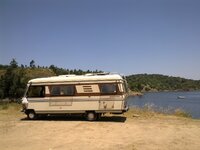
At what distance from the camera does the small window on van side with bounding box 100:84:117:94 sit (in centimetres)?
1921

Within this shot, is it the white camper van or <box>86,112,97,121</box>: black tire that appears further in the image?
<box>86,112,97,121</box>: black tire

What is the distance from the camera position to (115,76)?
1925 cm

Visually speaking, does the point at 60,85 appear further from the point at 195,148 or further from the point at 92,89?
the point at 195,148

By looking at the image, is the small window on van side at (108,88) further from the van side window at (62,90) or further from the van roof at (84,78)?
the van side window at (62,90)

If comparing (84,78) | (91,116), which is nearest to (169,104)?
(91,116)

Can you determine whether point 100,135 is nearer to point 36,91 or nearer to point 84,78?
point 84,78

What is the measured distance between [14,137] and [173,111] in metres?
14.1

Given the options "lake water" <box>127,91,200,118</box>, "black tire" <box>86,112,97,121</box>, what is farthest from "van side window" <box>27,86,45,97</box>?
"lake water" <box>127,91,200,118</box>

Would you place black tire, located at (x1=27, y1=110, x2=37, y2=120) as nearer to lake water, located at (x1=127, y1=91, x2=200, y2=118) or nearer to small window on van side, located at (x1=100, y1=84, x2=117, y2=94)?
small window on van side, located at (x1=100, y1=84, x2=117, y2=94)

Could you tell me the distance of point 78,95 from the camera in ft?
65.4

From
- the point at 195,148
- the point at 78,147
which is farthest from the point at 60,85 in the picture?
the point at 195,148

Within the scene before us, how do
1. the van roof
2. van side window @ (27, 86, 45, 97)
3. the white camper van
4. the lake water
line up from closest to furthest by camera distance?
the white camper van < the van roof < van side window @ (27, 86, 45, 97) < the lake water

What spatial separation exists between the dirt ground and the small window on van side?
6.47 ft

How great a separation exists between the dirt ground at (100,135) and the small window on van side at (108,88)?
6.47 ft
